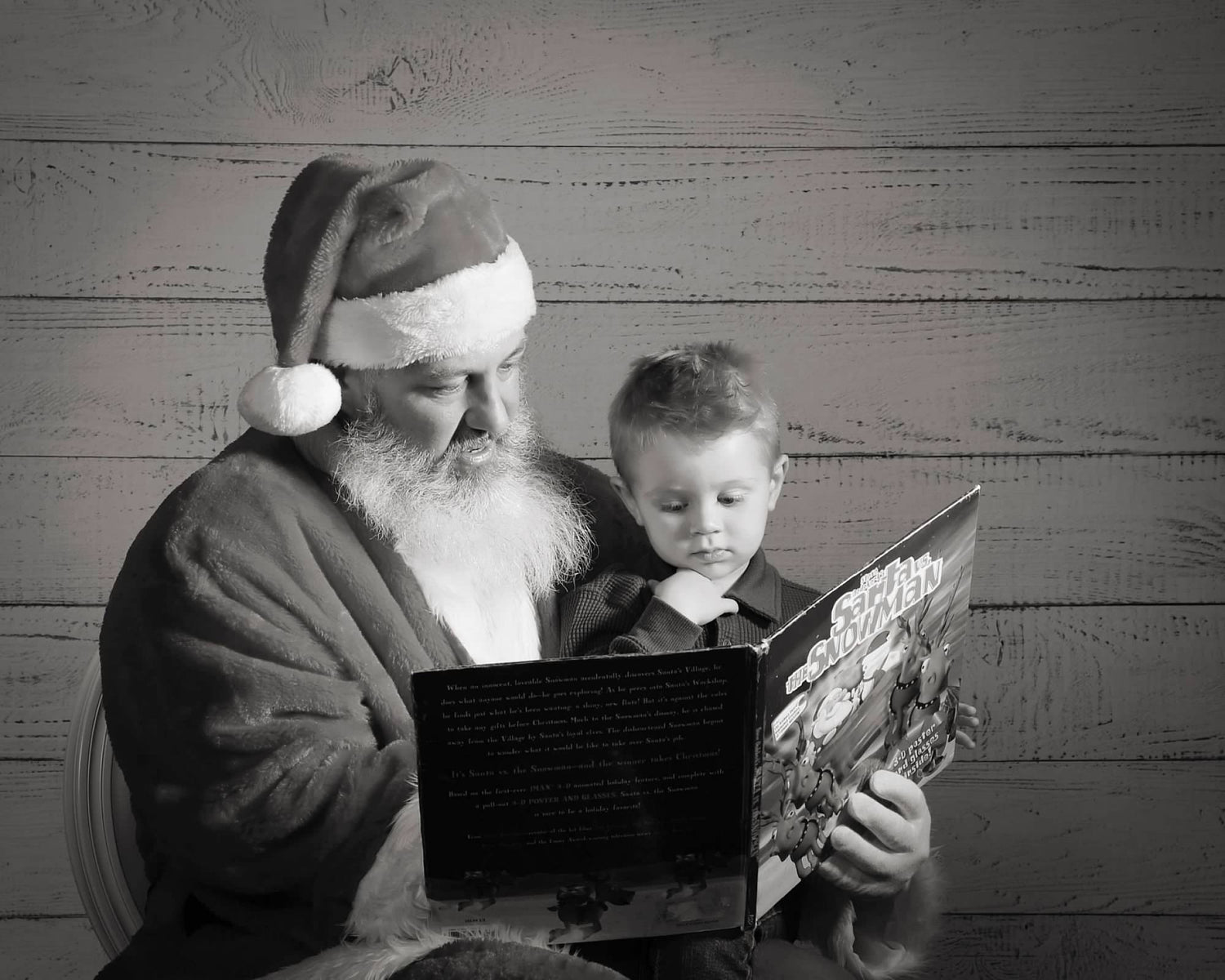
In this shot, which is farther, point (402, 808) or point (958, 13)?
point (958, 13)

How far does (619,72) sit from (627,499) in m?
0.57

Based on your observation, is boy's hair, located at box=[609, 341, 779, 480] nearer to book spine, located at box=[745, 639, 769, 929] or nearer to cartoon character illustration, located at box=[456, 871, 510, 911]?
book spine, located at box=[745, 639, 769, 929]

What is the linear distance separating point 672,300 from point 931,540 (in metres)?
0.65

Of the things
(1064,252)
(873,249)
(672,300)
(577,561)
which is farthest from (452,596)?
(1064,252)

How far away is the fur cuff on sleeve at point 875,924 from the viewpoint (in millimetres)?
1345

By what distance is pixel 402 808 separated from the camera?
1.10 m

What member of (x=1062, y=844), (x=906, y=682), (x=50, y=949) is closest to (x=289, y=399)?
(x=906, y=682)

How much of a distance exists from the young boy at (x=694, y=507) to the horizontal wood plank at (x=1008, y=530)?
43 centimetres

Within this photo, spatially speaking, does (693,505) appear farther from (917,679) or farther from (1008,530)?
(1008,530)

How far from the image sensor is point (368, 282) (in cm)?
120

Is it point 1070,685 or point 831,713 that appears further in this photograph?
point 1070,685

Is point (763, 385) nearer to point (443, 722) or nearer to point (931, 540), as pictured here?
point (931, 540)

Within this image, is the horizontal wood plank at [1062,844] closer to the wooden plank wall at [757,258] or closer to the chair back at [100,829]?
the wooden plank wall at [757,258]

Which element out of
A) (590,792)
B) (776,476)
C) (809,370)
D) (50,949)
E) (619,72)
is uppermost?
(619,72)
